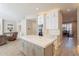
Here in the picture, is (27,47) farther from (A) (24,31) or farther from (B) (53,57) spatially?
(B) (53,57)

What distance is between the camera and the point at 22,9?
2518 mm

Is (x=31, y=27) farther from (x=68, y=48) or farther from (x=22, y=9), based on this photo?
(x=68, y=48)

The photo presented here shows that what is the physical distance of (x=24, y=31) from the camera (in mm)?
2559

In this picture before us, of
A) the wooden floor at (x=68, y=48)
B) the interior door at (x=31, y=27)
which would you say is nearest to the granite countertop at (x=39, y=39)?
the interior door at (x=31, y=27)

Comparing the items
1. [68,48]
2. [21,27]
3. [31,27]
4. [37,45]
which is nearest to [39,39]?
[37,45]

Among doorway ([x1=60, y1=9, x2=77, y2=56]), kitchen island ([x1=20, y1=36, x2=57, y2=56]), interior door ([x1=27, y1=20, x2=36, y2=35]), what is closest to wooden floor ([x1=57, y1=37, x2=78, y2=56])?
doorway ([x1=60, y1=9, x2=77, y2=56])

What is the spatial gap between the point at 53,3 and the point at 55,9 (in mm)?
127

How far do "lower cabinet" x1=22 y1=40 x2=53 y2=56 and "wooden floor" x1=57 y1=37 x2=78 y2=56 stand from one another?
0.65ft

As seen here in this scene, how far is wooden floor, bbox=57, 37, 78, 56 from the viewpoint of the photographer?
8.05ft

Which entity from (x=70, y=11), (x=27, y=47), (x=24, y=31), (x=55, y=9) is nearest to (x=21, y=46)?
(x=27, y=47)

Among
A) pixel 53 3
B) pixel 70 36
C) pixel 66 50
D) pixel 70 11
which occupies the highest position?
pixel 53 3

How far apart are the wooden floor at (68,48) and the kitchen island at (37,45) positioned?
18 centimetres

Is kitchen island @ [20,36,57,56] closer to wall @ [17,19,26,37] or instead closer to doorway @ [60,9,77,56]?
wall @ [17,19,26,37]

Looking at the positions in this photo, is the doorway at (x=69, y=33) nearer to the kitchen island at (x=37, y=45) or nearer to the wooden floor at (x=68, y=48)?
the wooden floor at (x=68, y=48)
